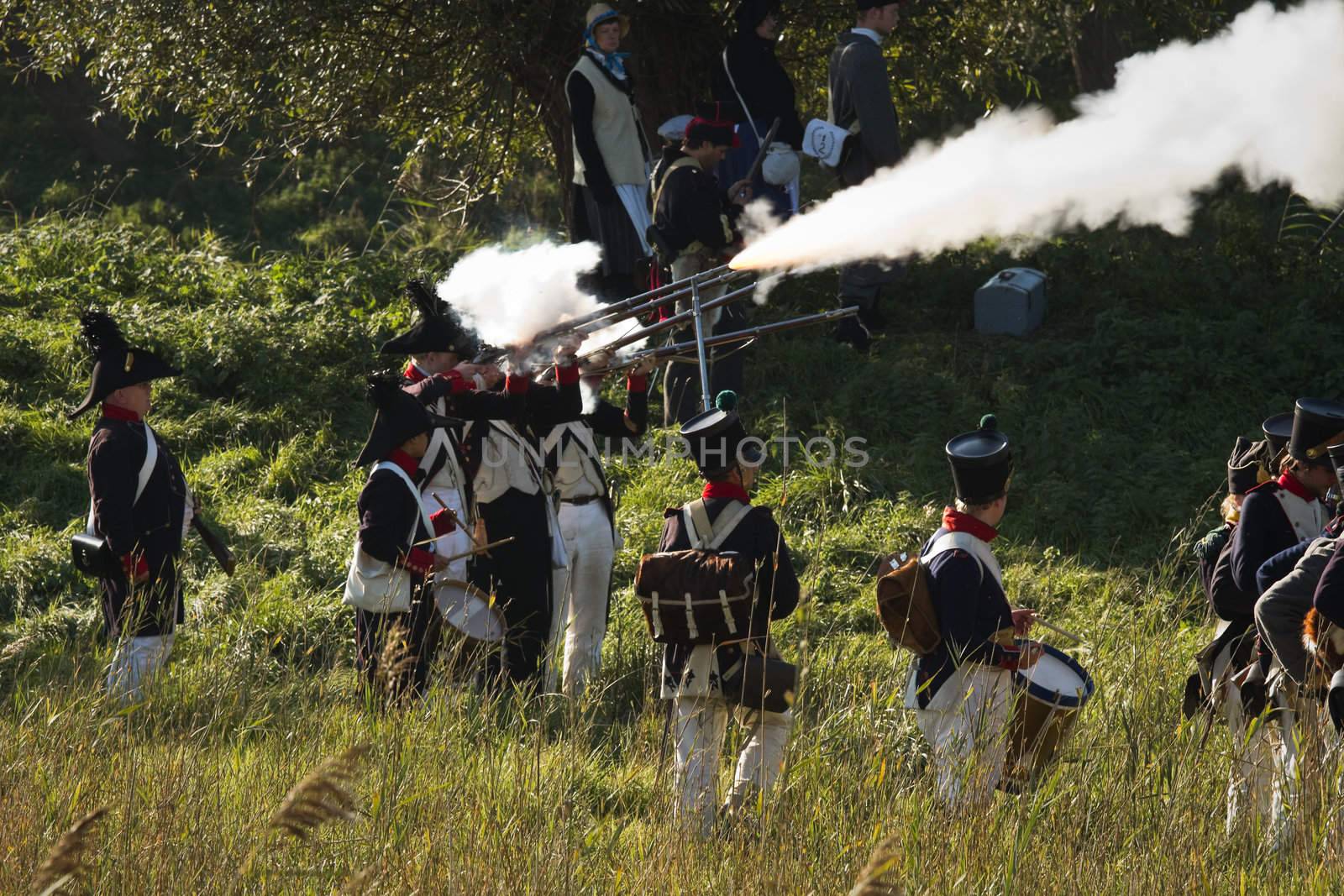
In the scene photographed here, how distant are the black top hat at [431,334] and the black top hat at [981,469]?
2.88m

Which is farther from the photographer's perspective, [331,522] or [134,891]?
[331,522]

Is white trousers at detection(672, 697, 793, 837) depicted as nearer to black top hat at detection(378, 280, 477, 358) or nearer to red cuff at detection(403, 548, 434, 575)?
red cuff at detection(403, 548, 434, 575)

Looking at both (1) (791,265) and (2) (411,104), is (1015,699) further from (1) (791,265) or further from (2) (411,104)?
(2) (411,104)

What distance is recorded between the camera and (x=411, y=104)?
40.8 ft

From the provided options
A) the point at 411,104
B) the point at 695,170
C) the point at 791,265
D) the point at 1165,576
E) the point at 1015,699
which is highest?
the point at 411,104

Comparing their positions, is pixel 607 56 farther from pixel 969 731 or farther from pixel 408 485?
pixel 969 731

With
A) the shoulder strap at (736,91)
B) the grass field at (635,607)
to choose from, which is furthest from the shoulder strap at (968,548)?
the shoulder strap at (736,91)

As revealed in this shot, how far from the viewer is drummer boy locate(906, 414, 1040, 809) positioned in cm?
490

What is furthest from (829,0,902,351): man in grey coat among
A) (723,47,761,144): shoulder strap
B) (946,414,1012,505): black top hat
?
(946,414,1012,505): black top hat

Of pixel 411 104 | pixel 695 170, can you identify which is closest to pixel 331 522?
pixel 695 170

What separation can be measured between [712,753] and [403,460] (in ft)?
6.12

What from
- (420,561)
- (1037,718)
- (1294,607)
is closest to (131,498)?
Result: (420,561)

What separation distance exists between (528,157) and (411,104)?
3971 millimetres

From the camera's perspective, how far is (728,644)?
5.32 m
